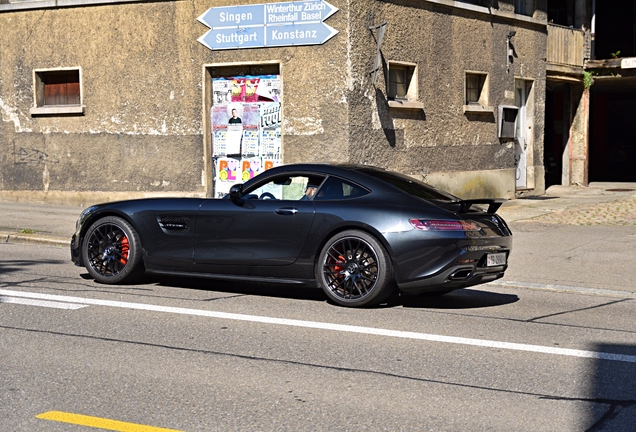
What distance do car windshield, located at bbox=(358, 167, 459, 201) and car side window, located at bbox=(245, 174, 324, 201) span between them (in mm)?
504

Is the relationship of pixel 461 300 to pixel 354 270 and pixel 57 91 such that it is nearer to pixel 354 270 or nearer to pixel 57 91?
pixel 354 270

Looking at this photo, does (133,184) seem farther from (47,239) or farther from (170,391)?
(170,391)

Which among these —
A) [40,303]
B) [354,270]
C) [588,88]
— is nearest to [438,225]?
[354,270]

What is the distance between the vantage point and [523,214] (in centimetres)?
1667

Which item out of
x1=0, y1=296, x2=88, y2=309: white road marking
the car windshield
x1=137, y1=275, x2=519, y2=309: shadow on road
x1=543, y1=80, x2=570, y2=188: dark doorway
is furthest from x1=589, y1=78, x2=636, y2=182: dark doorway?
x1=0, y1=296, x2=88, y2=309: white road marking

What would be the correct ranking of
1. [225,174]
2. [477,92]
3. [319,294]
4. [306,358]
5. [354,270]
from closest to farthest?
[306,358] → [354,270] → [319,294] → [225,174] → [477,92]

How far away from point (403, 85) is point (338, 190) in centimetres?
944

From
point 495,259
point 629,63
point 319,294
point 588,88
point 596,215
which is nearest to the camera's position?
point 495,259

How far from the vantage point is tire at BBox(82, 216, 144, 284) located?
8.88m

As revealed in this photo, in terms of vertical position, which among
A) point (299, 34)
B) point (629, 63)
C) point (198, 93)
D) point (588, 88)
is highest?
point (629, 63)

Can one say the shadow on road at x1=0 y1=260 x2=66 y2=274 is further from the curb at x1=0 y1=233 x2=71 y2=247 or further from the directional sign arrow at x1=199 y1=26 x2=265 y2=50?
the directional sign arrow at x1=199 y1=26 x2=265 y2=50

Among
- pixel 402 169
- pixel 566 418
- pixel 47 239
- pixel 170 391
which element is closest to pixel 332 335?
pixel 170 391

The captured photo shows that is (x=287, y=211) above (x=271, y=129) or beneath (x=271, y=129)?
beneath

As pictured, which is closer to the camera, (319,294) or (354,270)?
(354,270)
